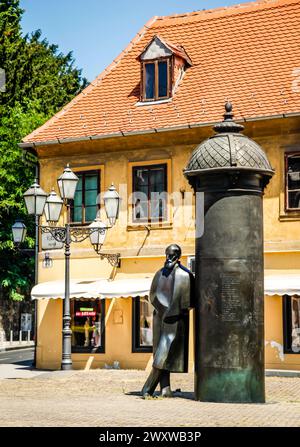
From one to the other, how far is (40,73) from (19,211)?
772cm

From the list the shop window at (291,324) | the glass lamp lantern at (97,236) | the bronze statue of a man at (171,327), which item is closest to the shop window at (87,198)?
the glass lamp lantern at (97,236)

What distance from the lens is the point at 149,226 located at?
25.9 m

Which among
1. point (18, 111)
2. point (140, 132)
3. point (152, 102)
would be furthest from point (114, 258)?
point (18, 111)

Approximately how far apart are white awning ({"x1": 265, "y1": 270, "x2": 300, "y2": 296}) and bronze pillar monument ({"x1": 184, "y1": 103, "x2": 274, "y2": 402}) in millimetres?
9057

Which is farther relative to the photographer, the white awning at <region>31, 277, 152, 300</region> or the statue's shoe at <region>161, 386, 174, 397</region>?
the white awning at <region>31, 277, 152, 300</region>

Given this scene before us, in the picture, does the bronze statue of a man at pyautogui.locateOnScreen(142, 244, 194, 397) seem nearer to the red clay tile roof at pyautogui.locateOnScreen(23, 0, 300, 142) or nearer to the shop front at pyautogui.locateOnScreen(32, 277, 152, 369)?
the shop front at pyautogui.locateOnScreen(32, 277, 152, 369)

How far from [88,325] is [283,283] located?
20.4 ft

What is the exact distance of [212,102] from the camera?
25.7m

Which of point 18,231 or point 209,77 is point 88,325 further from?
point 209,77

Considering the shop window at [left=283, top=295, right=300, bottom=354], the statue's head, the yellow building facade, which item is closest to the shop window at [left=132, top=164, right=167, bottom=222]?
the yellow building facade

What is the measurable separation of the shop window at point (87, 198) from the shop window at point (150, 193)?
1223mm

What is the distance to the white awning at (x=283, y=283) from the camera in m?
22.9

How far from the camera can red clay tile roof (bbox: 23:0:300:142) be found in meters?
25.2
